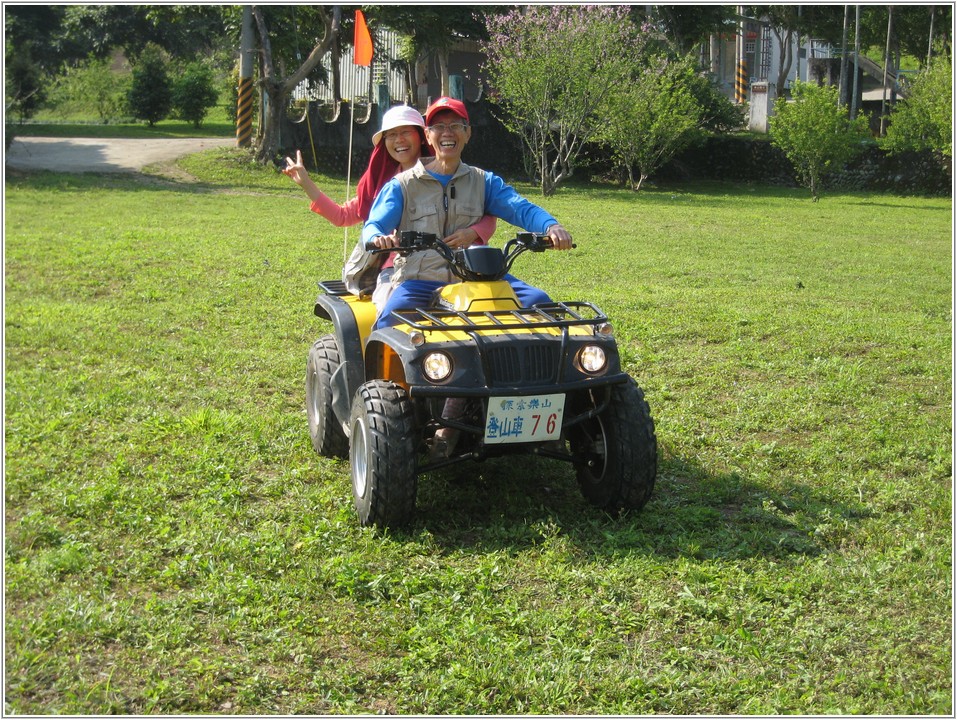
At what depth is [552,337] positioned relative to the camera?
4742mm

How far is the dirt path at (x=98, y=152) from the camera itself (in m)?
25.3

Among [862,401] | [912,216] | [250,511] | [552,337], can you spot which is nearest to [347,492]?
[250,511]

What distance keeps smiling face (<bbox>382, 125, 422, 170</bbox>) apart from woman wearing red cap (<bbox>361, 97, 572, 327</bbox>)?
19 cm

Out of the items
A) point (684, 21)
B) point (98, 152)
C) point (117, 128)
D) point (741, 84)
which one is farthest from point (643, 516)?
point (741, 84)

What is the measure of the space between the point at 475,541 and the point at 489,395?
26.1 inches

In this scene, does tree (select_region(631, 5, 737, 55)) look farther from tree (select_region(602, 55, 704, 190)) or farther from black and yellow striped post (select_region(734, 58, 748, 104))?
tree (select_region(602, 55, 704, 190))

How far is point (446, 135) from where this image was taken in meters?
Answer: 5.39

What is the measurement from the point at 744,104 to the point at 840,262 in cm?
3110

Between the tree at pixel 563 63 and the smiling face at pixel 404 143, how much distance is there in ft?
65.9

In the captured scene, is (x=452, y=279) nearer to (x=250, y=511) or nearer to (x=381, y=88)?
(x=250, y=511)

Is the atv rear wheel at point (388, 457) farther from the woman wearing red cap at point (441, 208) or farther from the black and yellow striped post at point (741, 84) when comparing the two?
the black and yellow striped post at point (741, 84)

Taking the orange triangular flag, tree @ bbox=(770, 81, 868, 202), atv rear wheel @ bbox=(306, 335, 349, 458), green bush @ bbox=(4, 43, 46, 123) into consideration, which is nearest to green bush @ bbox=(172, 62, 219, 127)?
green bush @ bbox=(4, 43, 46, 123)

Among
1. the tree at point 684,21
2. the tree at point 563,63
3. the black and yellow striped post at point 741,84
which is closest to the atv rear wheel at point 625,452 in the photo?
the tree at point 563,63

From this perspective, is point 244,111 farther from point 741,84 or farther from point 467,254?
point 741,84
